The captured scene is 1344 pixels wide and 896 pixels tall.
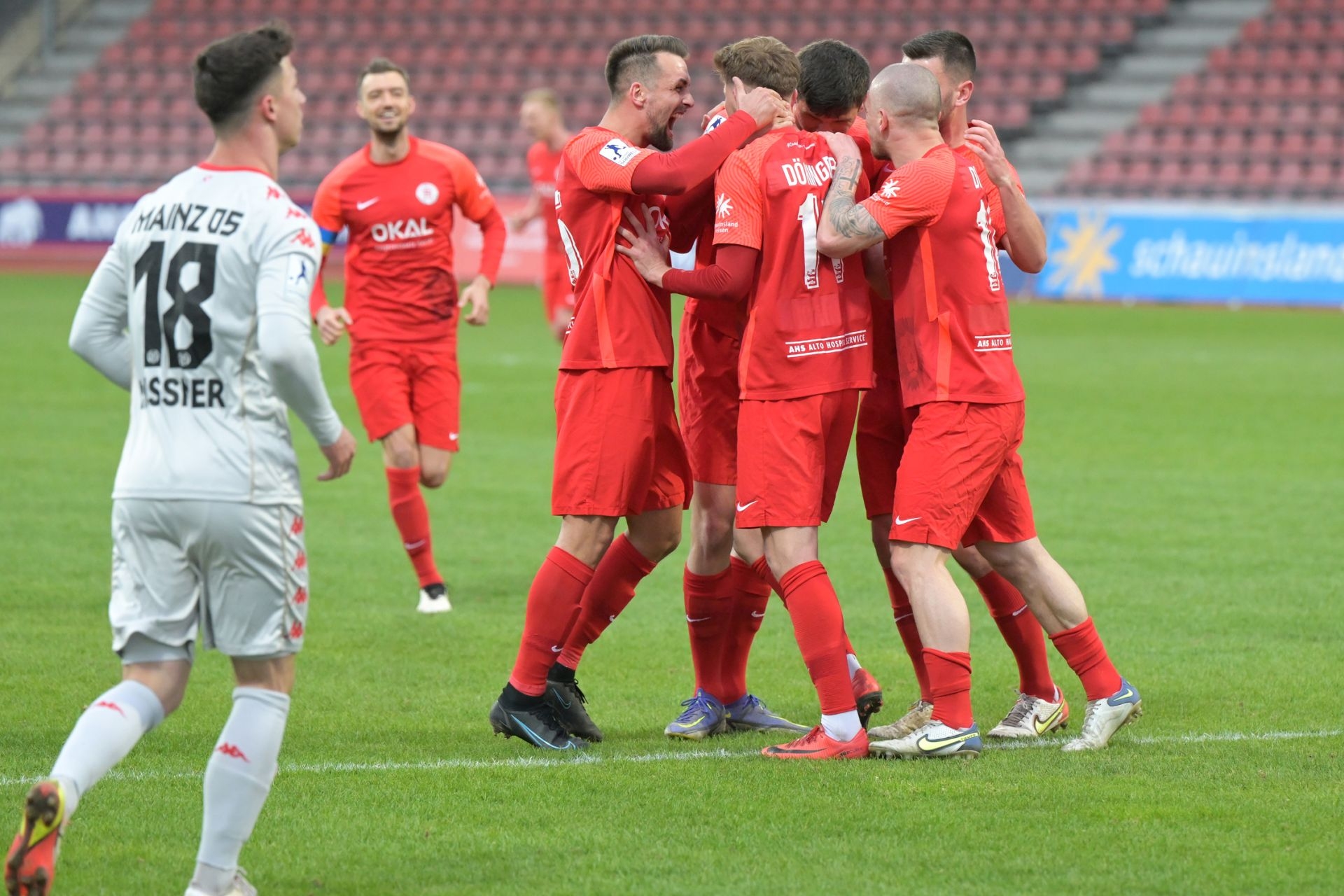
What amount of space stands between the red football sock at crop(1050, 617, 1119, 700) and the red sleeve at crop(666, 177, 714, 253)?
1.78 meters

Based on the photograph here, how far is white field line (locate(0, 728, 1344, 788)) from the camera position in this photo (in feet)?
16.3

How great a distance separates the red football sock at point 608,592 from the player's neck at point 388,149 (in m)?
3.28

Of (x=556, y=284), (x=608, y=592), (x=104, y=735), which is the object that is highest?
(x=104, y=735)

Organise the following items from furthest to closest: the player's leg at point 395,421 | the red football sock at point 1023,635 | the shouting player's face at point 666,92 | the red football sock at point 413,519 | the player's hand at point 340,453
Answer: the player's leg at point 395,421
the red football sock at point 413,519
the red football sock at point 1023,635
the shouting player's face at point 666,92
the player's hand at point 340,453

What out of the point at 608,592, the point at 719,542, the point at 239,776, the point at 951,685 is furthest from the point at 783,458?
the point at 239,776

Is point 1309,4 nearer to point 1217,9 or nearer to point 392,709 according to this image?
point 1217,9

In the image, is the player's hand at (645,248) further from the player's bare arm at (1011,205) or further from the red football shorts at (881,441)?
the player's bare arm at (1011,205)

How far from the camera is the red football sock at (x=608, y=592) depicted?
5.77 metres

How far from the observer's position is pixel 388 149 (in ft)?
27.4

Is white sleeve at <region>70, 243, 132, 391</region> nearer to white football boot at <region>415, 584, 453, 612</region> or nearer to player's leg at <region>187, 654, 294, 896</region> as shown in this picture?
player's leg at <region>187, 654, 294, 896</region>

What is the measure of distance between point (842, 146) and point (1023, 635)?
175 cm

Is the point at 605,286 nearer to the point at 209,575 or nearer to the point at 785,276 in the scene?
the point at 785,276


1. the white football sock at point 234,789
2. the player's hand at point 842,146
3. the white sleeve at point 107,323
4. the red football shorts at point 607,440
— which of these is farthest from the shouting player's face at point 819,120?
the white football sock at point 234,789

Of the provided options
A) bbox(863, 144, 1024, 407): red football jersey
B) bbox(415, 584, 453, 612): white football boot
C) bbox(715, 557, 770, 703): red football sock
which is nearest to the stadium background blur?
bbox(415, 584, 453, 612): white football boot
